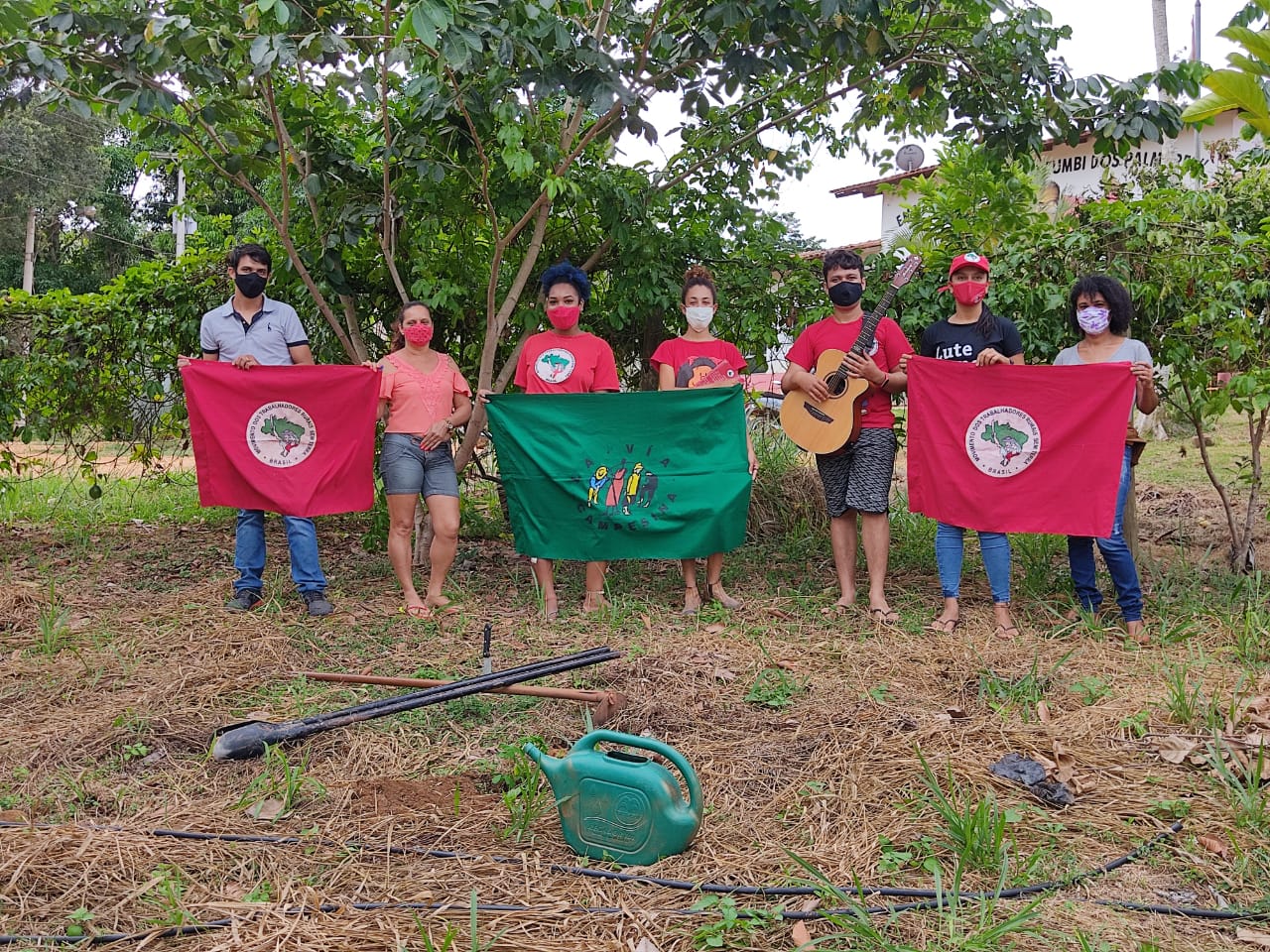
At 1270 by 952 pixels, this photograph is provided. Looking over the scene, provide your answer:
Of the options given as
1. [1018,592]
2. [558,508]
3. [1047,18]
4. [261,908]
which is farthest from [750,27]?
[261,908]

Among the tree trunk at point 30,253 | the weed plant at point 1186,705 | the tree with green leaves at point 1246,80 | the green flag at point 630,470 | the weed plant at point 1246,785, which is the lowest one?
the weed plant at point 1246,785

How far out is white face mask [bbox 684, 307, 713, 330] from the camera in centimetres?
549

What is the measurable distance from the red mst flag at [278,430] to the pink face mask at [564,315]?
947 millimetres

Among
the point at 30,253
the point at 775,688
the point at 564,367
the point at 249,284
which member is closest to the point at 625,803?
the point at 775,688

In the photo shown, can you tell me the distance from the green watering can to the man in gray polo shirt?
284cm

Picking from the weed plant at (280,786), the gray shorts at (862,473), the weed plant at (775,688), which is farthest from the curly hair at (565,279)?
the weed plant at (280,786)

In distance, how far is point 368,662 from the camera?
15.1 ft

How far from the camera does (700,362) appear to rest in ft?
18.4

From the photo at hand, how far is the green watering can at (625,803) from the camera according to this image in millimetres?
2705

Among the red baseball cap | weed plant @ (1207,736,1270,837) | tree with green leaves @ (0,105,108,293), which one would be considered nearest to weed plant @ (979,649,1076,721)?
weed plant @ (1207,736,1270,837)

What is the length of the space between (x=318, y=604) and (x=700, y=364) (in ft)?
7.47

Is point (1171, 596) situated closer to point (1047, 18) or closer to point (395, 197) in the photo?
point (1047, 18)

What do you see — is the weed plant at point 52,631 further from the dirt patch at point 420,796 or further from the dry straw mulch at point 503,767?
the dirt patch at point 420,796

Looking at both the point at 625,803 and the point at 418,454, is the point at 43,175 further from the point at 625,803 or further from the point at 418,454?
the point at 625,803
